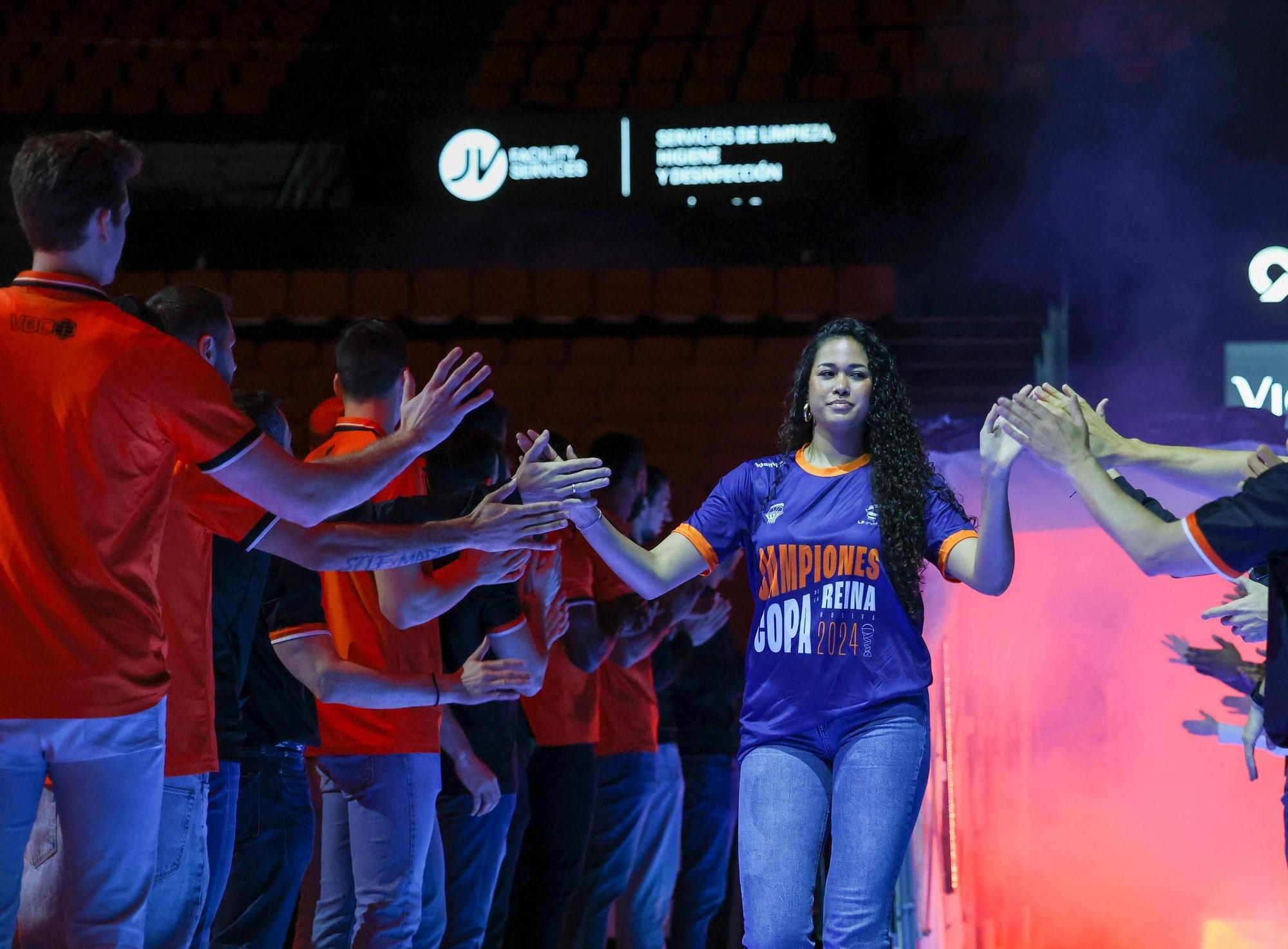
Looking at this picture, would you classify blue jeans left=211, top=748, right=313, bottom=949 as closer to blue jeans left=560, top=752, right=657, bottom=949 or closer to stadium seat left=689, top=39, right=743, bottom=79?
blue jeans left=560, top=752, right=657, bottom=949

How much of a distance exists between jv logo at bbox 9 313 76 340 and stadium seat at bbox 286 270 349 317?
919cm

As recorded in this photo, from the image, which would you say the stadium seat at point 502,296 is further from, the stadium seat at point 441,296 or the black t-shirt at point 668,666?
the black t-shirt at point 668,666

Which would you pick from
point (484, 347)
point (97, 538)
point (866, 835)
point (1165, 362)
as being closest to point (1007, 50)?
point (1165, 362)

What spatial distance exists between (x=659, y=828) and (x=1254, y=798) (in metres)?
2.15

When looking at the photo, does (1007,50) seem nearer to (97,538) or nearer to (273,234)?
(273,234)

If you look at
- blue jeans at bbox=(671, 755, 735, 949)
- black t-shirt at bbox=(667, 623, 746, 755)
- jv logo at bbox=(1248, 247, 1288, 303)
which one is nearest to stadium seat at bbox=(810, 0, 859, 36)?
jv logo at bbox=(1248, 247, 1288, 303)

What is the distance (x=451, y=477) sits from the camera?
13.0ft

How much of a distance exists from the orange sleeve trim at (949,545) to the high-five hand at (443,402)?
1.14 m

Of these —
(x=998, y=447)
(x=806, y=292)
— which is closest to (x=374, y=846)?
(x=998, y=447)

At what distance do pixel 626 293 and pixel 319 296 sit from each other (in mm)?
2556

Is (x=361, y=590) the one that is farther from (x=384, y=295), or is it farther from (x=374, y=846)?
(x=384, y=295)

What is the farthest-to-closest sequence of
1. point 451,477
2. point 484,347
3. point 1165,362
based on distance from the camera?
point 484,347, point 1165,362, point 451,477

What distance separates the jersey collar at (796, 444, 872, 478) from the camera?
3.38 m

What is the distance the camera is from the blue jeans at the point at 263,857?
3.29m
